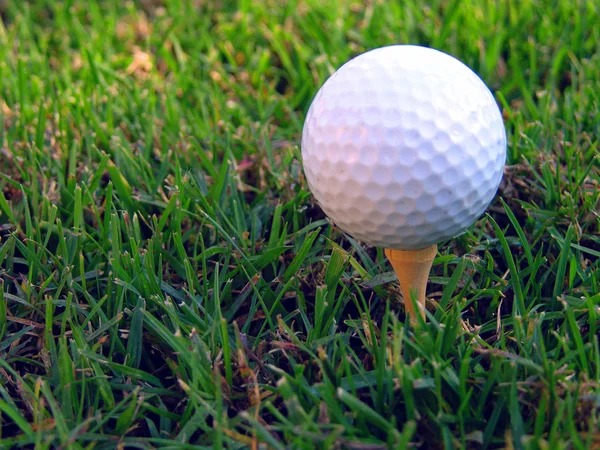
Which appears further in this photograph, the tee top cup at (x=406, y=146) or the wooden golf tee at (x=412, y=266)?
the wooden golf tee at (x=412, y=266)

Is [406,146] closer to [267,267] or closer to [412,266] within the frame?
[412,266]

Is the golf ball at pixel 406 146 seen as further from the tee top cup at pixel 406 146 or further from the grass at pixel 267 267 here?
Answer: the grass at pixel 267 267

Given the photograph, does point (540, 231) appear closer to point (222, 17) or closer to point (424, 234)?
point (424, 234)

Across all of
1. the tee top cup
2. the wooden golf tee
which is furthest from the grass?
the tee top cup

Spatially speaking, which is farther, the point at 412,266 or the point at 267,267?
the point at 267,267

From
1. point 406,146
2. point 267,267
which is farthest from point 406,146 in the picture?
point 267,267

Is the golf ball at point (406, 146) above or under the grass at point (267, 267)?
above

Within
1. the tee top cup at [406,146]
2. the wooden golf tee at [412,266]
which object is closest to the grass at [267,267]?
the wooden golf tee at [412,266]
